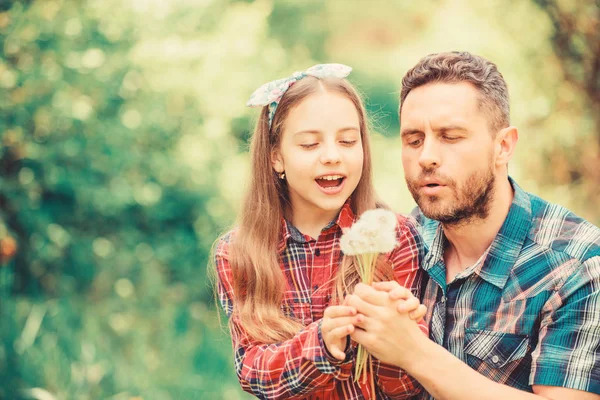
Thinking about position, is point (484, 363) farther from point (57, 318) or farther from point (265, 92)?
point (57, 318)

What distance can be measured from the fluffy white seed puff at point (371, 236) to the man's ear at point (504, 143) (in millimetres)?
668

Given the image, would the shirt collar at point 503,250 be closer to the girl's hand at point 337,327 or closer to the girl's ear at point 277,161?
the girl's hand at point 337,327

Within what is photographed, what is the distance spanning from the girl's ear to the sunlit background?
1.73 m

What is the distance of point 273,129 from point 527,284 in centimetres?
125

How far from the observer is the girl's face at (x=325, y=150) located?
9.63ft

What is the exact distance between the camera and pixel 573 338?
8.47 feet

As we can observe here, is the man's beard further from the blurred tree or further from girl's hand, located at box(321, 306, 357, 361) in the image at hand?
the blurred tree

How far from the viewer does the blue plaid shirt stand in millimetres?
2578

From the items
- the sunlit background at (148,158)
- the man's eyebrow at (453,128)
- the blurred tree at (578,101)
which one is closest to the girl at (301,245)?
the man's eyebrow at (453,128)

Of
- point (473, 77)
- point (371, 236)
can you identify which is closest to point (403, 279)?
point (371, 236)

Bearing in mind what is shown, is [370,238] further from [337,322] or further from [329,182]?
[329,182]

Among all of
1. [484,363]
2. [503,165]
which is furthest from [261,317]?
[503,165]

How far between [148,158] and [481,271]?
3655 millimetres

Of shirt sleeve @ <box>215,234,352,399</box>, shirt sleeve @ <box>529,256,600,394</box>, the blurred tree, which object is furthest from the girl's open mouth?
the blurred tree
